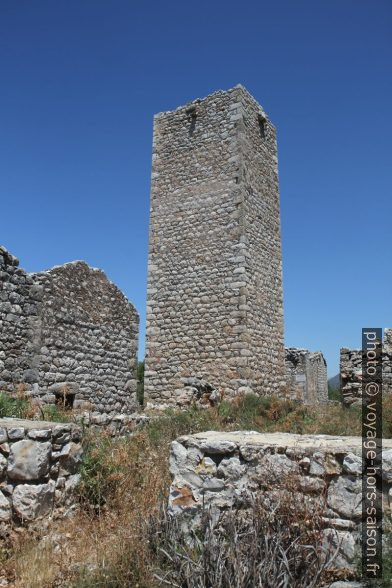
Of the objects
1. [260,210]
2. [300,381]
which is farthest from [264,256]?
[300,381]

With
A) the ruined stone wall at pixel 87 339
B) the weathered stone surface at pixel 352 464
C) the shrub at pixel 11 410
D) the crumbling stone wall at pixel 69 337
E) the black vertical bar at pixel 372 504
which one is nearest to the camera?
the black vertical bar at pixel 372 504

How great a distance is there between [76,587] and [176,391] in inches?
388

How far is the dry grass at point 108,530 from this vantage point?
3104 mm

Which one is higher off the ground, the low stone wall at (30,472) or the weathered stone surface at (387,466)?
the weathered stone surface at (387,466)

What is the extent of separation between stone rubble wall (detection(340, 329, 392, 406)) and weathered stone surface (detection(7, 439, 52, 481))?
23.0ft

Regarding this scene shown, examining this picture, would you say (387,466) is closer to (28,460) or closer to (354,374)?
(28,460)

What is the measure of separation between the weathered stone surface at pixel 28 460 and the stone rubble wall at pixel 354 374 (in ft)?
23.0

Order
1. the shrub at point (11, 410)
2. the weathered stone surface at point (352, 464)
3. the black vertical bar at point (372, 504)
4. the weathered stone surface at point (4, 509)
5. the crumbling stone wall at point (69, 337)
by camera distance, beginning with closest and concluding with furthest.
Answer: the black vertical bar at point (372, 504) → the weathered stone surface at point (352, 464) → the weathered stone surface at point (4, 509) → the shrub at point (11, 410) → the crumbling stone wall at point (69, 337)

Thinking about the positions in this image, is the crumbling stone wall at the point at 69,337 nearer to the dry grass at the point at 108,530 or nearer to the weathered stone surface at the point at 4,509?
the dry grass at the point at 108,530

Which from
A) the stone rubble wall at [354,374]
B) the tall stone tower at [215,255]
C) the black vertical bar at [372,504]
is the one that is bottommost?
the black vertical bar at [372,504]

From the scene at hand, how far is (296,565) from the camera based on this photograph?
112 inches

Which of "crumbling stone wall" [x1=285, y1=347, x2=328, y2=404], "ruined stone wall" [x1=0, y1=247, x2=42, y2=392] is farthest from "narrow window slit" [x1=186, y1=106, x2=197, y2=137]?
"crumbling stone wall" [x1=285, y1=347, x2=328, y2=404]

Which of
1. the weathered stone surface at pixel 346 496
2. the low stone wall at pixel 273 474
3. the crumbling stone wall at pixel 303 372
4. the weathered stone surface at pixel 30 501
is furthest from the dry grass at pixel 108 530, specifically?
the crumbling stone wall at pixel 303 372

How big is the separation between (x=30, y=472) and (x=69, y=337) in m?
5.38
